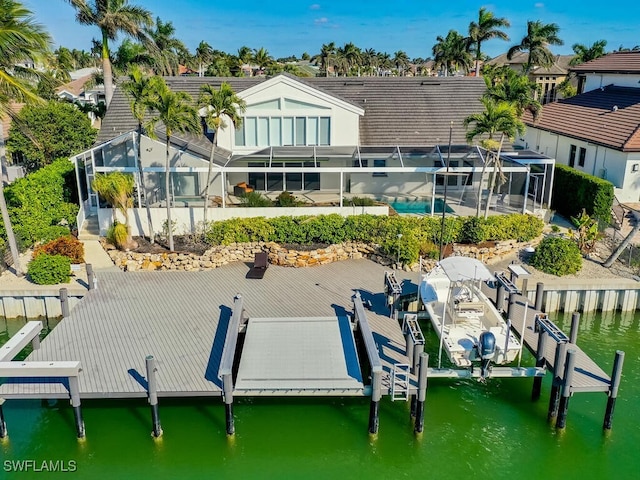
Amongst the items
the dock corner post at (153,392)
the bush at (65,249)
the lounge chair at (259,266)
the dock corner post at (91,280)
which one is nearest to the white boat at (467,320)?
the lounge chair at (259,266)

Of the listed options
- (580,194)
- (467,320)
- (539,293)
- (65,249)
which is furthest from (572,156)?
(65,249)

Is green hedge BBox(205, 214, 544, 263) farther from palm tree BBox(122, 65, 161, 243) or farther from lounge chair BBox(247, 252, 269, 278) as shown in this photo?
palm tree BBox(122, 65, 161, 243)

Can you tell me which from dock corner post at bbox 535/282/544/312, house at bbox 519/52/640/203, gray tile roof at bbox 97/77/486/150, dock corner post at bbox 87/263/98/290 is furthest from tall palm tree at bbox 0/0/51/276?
house at bbox 519/52/640/203

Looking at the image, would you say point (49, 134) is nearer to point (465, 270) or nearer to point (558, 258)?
point (465, 270)

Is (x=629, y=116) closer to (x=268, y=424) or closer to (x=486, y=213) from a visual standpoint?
(x=486, y=213)

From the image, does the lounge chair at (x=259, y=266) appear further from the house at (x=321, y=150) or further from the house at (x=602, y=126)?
the house at (x=602, y=126)

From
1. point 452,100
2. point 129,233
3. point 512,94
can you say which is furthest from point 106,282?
point 452,100
